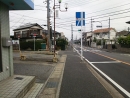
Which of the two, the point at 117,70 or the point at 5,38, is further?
the point at 117,70

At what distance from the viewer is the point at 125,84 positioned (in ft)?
23.4

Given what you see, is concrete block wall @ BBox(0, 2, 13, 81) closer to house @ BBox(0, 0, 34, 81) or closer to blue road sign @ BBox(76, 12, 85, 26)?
house @ BBox(0, 0, 34, 81)

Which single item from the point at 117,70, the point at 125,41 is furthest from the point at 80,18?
the point at 125,41

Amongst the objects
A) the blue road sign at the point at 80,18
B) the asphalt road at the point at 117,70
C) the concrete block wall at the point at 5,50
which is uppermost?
the blue road sign at the point at 80,18

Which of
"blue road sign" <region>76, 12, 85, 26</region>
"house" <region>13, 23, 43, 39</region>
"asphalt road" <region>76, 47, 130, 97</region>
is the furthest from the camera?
"house" <region>13, 23, 43, 39</region>

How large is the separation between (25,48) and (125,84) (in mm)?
35590

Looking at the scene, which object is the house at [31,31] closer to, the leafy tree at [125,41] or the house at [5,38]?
the leafy tree at [125,41]

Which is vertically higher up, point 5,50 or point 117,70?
point 5,50

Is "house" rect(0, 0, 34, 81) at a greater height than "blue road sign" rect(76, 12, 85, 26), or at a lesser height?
lesser

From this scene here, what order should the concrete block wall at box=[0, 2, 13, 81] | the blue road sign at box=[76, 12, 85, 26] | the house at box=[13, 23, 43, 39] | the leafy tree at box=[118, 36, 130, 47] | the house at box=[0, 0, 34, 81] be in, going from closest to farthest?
the house at box=[0, 0, 34, 81]
the concrete block wall at box=[0, 2, 13, 81]
the blue road sign at box=[76, 12, 85, 26]
the leafy tree at box=[118, 36, 130, 47]
the house at box=[13, 23, 43, 39]

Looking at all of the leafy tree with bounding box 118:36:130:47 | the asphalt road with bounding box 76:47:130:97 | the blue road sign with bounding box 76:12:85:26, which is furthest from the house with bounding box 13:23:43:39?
the asphalt road with bounding box 76:47:130:97

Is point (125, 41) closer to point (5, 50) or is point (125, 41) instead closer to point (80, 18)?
point (80, 18)

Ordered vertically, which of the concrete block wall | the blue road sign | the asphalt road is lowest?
the asphalt road

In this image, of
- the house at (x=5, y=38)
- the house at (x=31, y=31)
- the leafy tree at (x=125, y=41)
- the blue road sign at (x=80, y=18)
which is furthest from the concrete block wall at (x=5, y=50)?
the house at (x=31, y=31)
